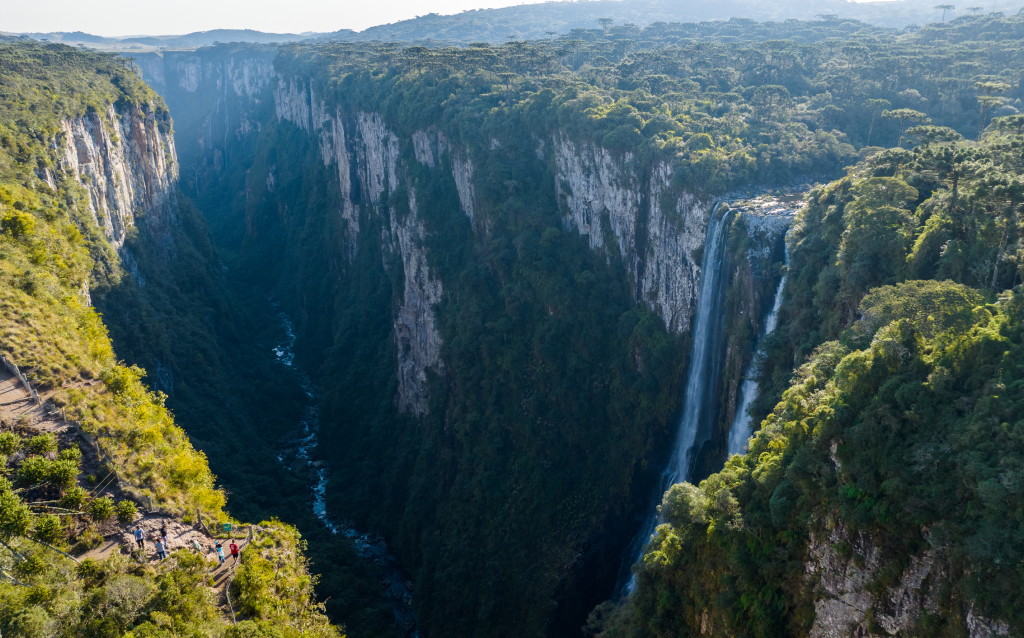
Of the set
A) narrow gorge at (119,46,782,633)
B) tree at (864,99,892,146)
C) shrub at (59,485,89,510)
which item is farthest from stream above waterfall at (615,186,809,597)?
shrub at (59,485,89,510)

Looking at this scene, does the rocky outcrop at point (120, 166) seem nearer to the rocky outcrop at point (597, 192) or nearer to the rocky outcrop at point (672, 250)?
the rocky outcrop at point (597, 192)

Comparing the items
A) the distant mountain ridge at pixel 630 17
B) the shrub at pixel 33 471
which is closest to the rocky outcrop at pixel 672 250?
the shrub at pixel 33 471

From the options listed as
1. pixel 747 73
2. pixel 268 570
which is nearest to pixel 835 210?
pixel 268 570

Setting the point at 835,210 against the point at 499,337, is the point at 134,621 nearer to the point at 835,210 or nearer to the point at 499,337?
the point at 835,210

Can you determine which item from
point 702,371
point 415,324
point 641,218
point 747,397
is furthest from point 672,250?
point 415,324

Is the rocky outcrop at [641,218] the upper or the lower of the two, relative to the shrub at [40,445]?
upper

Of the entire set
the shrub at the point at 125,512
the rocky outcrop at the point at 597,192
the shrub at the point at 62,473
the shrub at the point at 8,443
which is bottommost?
the shrub at the point at 125,512
